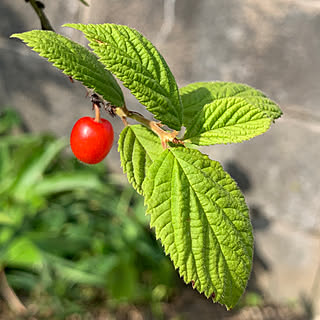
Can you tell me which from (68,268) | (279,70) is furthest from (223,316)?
(279,70)

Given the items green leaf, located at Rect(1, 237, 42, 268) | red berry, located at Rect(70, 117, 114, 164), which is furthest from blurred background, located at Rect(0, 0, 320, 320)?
red berry, located at Rect(70, 117, 114, 164)

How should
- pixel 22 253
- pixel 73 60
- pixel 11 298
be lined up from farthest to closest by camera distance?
pixel 11 298, pixel 22 253, pixel 73 60

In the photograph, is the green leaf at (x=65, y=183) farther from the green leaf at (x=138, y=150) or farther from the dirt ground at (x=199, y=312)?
the green leaf at (x=138, y=150)

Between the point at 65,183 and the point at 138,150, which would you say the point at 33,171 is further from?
the point at 138,150

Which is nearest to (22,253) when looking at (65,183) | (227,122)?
(65,183)

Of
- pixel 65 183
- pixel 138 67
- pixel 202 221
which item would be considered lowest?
pixel 65 183

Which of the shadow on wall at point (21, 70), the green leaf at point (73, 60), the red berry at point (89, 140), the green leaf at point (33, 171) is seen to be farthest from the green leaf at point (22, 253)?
the green leaf at point (73, 60)
